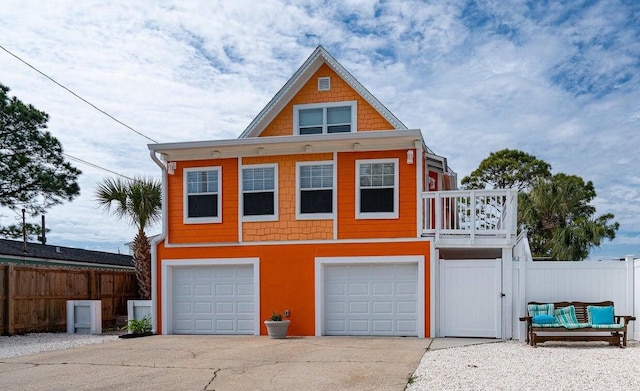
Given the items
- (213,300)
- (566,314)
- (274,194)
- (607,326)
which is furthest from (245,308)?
(607,326)

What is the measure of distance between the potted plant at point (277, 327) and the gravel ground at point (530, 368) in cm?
382

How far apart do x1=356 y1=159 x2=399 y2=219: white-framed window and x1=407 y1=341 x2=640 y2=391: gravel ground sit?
3761 mm

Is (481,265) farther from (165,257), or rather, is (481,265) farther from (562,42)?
(165,257)

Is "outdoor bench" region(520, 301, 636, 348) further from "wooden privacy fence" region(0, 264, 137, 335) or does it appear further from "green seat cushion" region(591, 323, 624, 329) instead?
"wooden privacy fence" region(0, 264, 137, 335)

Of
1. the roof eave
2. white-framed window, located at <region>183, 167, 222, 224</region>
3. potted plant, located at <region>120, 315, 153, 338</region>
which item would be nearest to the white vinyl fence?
the roof eave

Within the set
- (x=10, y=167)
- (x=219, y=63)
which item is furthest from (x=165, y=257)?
(x=10, y=167)

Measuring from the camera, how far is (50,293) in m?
16.6

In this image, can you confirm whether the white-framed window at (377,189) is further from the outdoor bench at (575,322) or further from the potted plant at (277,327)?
the outdoor bench at (575,322)

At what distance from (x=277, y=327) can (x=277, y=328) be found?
0.9 inches

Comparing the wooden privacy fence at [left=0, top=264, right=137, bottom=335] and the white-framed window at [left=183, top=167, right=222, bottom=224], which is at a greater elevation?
the white-framed window at [left=183, top=167, right=222, bottom=224]

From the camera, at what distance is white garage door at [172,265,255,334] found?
49.4 ft

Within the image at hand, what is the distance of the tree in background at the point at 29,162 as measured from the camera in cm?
2430

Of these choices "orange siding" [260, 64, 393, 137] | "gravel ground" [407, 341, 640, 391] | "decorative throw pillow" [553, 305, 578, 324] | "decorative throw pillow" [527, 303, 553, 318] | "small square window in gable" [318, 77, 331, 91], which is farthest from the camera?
"small square window in gable" [318, 77, 331, 91]

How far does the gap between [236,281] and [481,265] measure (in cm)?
569
